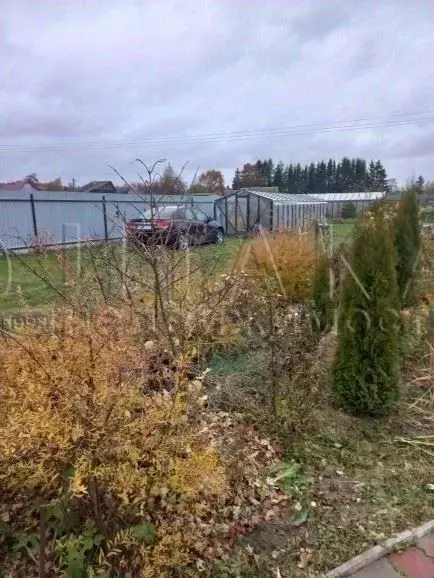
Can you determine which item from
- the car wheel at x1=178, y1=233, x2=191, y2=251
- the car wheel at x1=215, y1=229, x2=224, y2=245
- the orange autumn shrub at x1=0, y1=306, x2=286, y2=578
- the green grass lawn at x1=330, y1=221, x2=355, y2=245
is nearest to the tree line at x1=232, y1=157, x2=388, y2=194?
the car wheel at x1=215, y1=229, x2=224, y2=245

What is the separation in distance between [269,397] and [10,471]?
6.52 feet

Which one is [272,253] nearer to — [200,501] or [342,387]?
[342,387]

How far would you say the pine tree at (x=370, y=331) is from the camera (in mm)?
3098

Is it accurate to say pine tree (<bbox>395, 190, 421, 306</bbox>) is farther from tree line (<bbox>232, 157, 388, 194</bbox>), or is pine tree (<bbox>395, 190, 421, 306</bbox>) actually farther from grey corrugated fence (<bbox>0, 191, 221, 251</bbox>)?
tree line (<bbox>232, 157, 388, 194</bbox>)

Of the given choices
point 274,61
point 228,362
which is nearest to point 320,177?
point 274,61

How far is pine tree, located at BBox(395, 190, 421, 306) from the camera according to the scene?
5.33 metres

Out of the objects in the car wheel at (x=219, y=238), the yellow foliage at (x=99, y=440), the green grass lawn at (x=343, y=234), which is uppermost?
the green grass lawn at (x=343, y=234)

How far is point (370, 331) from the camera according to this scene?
10.2 feet

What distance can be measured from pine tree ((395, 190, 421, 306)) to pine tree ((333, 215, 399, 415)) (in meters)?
2.25

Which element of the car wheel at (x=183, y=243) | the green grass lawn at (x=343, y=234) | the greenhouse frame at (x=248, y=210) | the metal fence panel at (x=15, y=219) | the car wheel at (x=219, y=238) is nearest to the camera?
the car wheel at (x=183, y=243)

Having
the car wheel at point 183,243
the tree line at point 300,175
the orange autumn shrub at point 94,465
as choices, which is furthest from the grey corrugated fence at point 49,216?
the tree line at point 300,175

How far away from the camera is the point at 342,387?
322 cm

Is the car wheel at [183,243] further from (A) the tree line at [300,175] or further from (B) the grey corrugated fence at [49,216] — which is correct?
(A) the tree line at [300,175]

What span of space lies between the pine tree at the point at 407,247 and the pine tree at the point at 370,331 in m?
2.25
